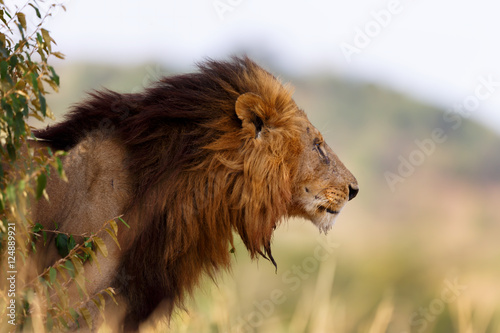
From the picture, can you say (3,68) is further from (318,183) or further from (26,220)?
(318,183)

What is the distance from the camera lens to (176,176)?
4547 mm

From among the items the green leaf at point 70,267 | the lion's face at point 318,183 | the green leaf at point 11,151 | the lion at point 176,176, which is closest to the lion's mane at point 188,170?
the lion at point 176,176

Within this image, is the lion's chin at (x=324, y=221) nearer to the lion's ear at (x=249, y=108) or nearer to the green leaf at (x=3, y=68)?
the lion's ear at (x=249, y=108)

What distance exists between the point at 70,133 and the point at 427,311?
19.9ft

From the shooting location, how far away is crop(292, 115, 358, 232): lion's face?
4984mm

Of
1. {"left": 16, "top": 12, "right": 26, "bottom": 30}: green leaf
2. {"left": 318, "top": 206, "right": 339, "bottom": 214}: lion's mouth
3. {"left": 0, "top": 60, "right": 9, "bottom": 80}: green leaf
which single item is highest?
{"left": 16, "top": 12, "right": 26, "bottom": 30}: green leaf

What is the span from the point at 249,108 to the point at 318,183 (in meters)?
0.80

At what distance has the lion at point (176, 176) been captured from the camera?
14.7 ft

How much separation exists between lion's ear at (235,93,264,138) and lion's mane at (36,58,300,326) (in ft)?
0.07

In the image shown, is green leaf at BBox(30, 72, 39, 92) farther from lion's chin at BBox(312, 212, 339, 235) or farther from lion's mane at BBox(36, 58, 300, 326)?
lion's chin at BBox(312, 212, 339, 235)

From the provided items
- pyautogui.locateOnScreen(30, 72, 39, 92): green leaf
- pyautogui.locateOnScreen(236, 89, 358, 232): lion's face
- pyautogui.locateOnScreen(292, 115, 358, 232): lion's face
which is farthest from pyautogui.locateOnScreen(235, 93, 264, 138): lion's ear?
pyautogui.locateOnScreen(30, 72, 39, 92): green leaf

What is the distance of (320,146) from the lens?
513 cm

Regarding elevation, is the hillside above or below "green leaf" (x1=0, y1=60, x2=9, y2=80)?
below

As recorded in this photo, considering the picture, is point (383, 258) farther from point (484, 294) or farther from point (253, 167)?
point (253, 167)
